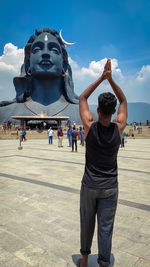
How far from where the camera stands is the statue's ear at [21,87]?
37969 mm

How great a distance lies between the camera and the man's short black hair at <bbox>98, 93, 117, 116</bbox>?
1723mm

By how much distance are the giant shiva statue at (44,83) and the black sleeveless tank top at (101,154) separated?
112ft

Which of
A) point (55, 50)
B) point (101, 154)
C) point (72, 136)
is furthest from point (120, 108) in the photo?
point (55, 50)

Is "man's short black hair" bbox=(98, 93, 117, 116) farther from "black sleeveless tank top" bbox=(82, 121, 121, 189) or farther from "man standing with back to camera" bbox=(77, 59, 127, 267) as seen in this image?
"black sleeveless tank top" bbox=(82, 121, 121, 189)

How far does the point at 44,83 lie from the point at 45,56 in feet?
16.9

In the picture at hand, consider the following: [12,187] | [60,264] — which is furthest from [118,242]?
[12,187]

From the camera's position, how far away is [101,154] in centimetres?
171

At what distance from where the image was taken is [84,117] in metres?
1.85

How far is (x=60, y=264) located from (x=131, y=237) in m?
0.93

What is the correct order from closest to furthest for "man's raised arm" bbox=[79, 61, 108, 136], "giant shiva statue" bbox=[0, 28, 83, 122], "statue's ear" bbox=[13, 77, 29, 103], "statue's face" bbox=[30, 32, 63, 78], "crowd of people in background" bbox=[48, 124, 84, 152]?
"man's raised arm" bbox=[79, 61, 108, 136]
"crowd of people in background" bbox=[48, 124, 84, 152]
"statue's face" bbox=[30, 32, 63, 78]
"giant shiva statue" bbox=[0, 28, 83, 122]
"statue's ear" bbox=[13, 77, 29, 103]

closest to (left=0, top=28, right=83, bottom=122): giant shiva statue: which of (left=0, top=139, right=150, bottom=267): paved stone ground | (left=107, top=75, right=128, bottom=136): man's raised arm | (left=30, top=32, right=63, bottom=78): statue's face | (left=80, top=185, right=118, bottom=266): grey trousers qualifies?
(left=30, top=32, right=63, bottom=78): statue's face

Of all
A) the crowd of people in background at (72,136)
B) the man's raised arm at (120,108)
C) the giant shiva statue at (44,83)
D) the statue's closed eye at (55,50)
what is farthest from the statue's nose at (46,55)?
the man's raised arm at (120,108)

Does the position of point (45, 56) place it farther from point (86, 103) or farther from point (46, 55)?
point (86, 103)

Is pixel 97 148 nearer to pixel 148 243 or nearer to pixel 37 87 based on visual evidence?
pixel 148 243
